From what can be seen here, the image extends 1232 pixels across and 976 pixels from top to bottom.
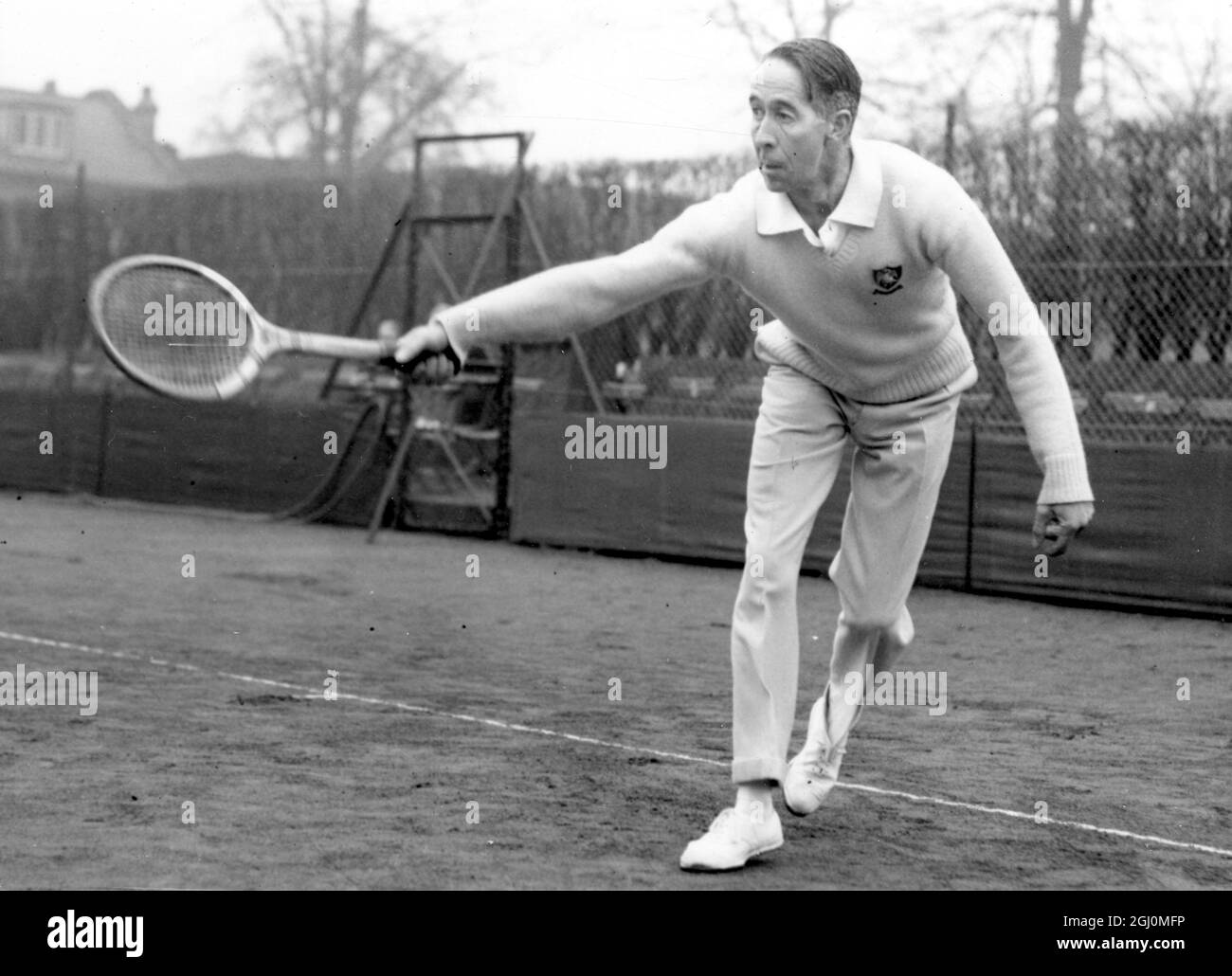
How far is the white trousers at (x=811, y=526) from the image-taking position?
16.4 feet

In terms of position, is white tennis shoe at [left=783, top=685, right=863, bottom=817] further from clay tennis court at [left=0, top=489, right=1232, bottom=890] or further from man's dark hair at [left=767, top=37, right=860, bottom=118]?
man's dark hair at [left=767, top=37, right=860, bottom=118]

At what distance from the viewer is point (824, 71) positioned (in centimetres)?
475

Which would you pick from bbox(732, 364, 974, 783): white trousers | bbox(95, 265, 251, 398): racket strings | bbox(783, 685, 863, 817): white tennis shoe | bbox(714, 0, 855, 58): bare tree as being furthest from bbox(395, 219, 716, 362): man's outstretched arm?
bbox(714, 0, 855, 58): bare tree

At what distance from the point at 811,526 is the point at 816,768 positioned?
0.71 m

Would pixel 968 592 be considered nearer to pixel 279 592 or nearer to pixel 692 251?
pixel 279 592

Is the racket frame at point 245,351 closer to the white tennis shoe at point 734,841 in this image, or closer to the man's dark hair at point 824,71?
the man's dark hair at point 824,71

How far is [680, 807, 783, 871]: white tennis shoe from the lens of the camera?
4.86 m

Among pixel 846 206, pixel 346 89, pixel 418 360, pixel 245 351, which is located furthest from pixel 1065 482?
pixel 346 89

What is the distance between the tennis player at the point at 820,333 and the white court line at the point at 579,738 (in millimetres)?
765

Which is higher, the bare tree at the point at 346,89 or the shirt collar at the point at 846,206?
the bare tree at the point at 346,89

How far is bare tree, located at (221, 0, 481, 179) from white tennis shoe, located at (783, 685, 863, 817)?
14.3 m

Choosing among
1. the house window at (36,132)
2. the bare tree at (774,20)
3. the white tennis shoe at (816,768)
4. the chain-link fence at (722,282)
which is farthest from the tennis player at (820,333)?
the house window at (36,132)
